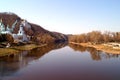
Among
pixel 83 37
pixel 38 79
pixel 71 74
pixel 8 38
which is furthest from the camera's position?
pixel 83 37

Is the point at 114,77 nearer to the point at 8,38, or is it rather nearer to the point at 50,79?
the point at 50,79

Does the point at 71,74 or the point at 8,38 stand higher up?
the point at 8,38

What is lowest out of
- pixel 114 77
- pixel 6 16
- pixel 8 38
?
pixel 114 77

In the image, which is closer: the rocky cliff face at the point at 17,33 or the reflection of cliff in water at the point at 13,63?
the reflection of cliff in water at the point at 13,63

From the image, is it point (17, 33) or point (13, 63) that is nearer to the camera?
point (13, 63)

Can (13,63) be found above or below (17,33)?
below

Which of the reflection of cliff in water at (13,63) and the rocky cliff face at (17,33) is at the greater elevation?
the rocky cliff face at (17,33)

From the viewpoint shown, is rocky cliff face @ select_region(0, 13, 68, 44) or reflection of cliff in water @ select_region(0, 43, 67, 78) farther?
rocky cliff face @ select_region(0, 13, 68, 44)

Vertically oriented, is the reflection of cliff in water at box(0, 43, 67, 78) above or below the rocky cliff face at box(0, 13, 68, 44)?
below

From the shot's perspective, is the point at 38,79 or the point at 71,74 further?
the point at 71,74

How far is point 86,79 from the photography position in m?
20.6

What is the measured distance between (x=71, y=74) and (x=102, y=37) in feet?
241

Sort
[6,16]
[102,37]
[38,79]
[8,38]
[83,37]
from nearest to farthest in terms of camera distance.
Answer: [38,79]
[8,38]
[102,37]
[83,37]
[6,16]

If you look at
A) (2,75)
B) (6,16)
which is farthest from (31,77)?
(6,16)
